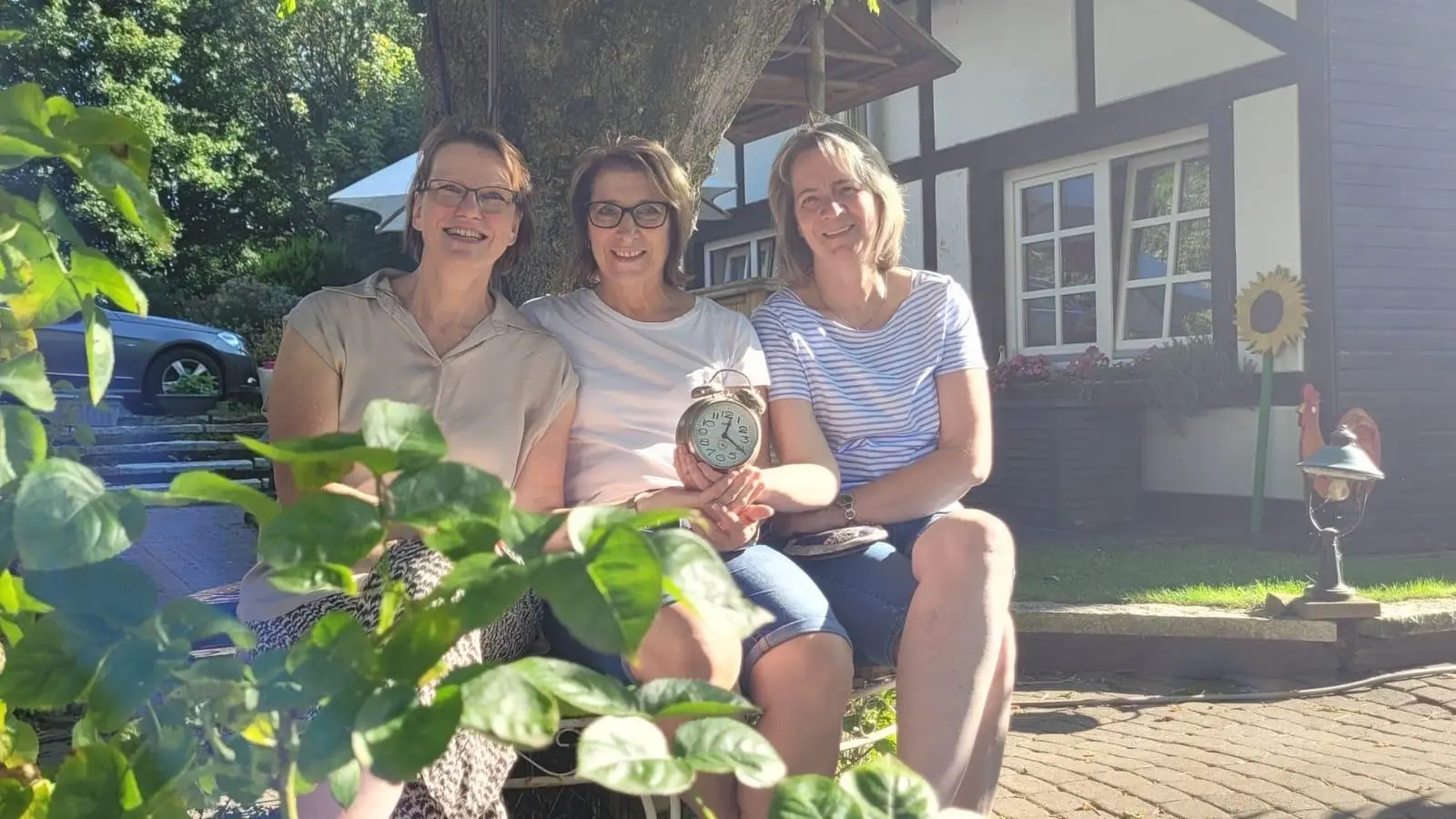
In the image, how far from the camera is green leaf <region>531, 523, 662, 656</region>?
0.45m

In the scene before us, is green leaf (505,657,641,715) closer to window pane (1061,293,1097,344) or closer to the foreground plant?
the foreground plant

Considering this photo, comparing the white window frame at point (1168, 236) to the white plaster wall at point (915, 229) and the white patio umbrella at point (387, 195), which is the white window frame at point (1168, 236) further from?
the white patio umbrella at point (387, 195)

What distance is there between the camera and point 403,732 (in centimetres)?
45

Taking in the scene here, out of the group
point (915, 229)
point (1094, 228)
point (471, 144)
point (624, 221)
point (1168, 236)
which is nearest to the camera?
point (471, 144)

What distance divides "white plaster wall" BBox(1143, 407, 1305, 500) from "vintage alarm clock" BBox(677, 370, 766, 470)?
550 centimetres

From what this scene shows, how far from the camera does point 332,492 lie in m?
0.51

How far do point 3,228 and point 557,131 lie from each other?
2479 millimetres

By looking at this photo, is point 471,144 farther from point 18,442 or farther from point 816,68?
point 816,68

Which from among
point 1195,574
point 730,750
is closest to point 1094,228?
point 1195,574

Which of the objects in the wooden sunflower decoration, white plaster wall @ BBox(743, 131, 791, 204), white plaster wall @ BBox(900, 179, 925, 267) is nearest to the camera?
the wooden sunflower decoration

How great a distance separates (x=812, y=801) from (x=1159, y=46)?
7.97 metres

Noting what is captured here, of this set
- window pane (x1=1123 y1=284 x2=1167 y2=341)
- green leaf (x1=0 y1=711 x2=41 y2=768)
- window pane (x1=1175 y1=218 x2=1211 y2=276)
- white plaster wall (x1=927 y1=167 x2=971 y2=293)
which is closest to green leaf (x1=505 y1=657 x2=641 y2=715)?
green leaf (x1=0 y1=711 x2=41 y2=768)

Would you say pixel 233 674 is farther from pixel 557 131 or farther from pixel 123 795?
pixel 557 131

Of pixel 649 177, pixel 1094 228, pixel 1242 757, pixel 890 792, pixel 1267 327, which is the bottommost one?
pixel 1242 757
